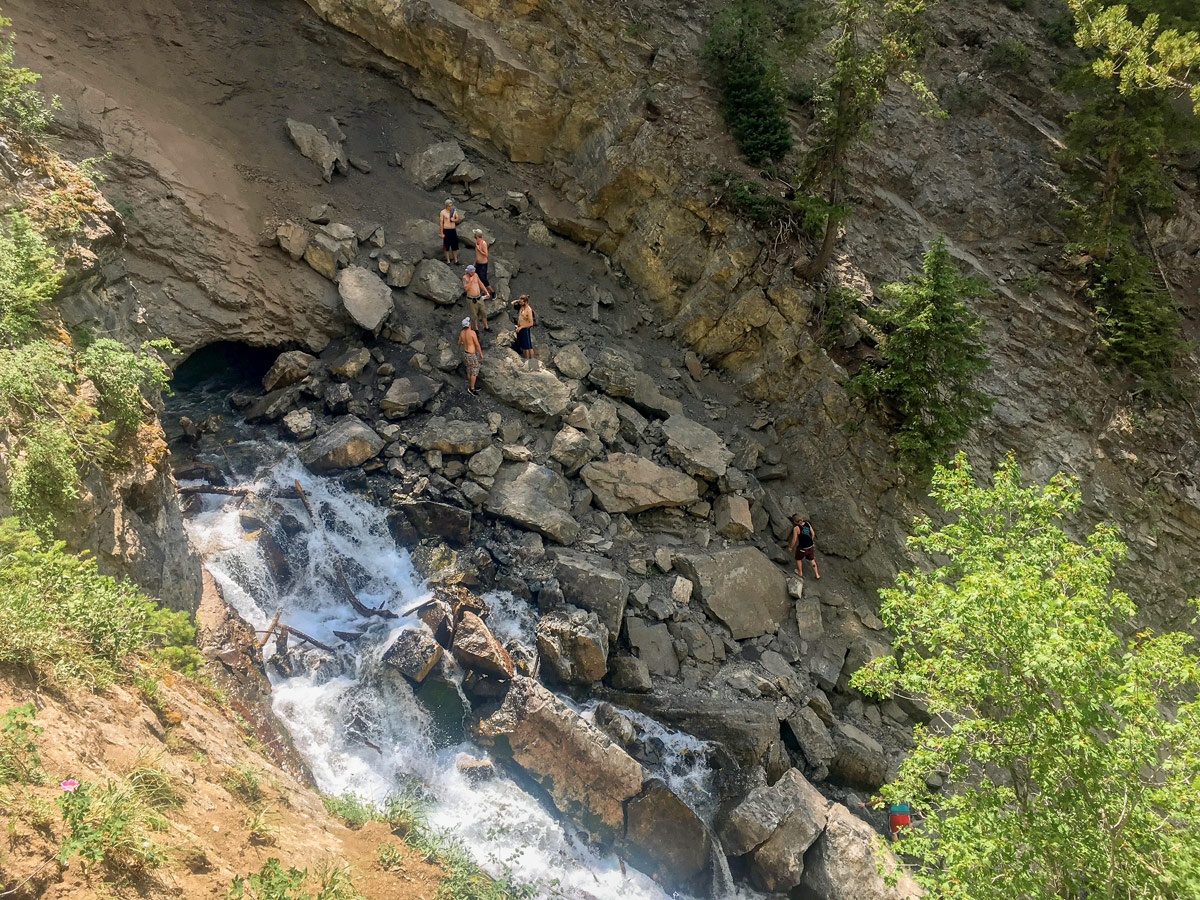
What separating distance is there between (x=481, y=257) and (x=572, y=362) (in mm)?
3051

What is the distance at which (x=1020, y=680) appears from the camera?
598cm

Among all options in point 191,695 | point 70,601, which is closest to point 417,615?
point 191,695

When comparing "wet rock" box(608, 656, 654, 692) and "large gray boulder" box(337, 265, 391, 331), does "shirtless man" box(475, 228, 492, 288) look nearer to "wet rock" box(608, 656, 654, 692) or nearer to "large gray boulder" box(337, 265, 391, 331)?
"large gray boulder" box(337, 265, 391, 331)

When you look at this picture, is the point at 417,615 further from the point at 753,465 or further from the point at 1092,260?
the point at 1092,260

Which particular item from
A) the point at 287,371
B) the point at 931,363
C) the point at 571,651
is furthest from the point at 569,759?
the point at 931,363

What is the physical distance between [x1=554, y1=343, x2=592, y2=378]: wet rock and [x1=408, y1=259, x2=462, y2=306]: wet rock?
2.61 meters

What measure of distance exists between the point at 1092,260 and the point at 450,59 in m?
16.5

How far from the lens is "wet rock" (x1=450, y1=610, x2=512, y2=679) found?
1023cm

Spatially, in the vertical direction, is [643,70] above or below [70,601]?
above

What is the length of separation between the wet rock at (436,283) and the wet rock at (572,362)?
2.61 meters

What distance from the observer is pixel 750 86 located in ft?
52.3

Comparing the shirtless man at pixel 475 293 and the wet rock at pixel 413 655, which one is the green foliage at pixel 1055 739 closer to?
the wet rock at pixel 413 655

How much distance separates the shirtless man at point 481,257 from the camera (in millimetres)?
13977

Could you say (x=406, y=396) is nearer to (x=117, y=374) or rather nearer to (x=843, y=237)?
(x=117, y=374)
